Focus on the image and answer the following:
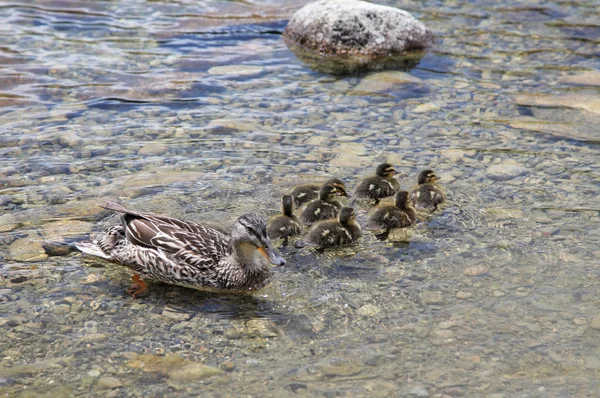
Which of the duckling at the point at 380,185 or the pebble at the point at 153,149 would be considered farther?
the pebble at the point at 153,149

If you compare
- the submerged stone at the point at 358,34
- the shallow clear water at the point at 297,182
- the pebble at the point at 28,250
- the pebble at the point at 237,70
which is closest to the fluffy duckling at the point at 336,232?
the shallow clear water at the point at 297,182

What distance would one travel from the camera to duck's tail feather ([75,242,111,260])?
6.98m

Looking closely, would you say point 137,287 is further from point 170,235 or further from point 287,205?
point 287,205

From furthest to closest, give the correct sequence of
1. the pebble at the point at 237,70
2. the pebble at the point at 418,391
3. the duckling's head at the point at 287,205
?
the pebble at the point at 237,70 < the duckling's head at the point at 287,205 < the pebble at the point at 418,391

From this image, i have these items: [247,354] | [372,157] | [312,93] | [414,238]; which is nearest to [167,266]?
[247,354]

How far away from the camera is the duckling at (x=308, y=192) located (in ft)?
26.5

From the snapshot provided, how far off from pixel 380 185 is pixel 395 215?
2.16 ft

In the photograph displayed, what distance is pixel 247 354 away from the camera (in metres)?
5.80

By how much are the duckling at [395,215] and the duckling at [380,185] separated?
0.89ft

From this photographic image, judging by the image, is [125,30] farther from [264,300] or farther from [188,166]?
[264,300]

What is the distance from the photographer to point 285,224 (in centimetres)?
748

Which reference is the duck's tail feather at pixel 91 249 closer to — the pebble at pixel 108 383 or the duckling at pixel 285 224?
the duckling at pixel 285 224

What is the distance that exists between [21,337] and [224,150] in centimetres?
381

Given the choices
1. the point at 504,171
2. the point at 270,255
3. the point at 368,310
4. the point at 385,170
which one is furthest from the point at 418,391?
the point at 504,171
